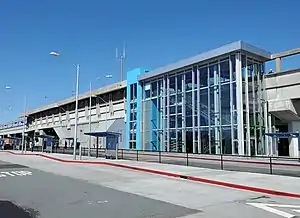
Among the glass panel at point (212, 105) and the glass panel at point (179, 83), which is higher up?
the glass panel at point (179, 83)

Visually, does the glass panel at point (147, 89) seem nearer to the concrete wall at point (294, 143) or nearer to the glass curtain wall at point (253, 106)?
the glass curtain wall at point (253, 106)

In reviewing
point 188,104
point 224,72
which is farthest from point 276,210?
point 188,104

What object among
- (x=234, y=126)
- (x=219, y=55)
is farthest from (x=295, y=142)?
(x=219, y=55)

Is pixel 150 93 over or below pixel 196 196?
over

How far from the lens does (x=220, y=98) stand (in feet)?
126

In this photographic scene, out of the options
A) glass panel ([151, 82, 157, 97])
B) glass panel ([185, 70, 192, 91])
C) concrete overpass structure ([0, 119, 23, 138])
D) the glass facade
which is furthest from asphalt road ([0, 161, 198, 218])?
concrete overpass structure ([0, 119, 23, 138])

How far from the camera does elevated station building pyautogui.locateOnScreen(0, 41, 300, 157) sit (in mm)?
36906

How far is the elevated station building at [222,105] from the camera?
36906 millimetres

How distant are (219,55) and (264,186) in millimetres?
26922

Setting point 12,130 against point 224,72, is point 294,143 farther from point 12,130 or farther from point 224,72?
point 12,130

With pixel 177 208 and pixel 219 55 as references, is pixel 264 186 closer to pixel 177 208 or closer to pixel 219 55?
pixel 177 208

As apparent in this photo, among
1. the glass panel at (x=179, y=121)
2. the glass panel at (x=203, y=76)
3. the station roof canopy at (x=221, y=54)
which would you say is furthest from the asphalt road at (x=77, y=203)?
the glass panel at (x=179, y=121)

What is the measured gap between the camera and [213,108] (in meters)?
39.2

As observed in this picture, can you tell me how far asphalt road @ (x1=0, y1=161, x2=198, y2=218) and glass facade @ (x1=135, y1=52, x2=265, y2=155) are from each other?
25.4 meters
